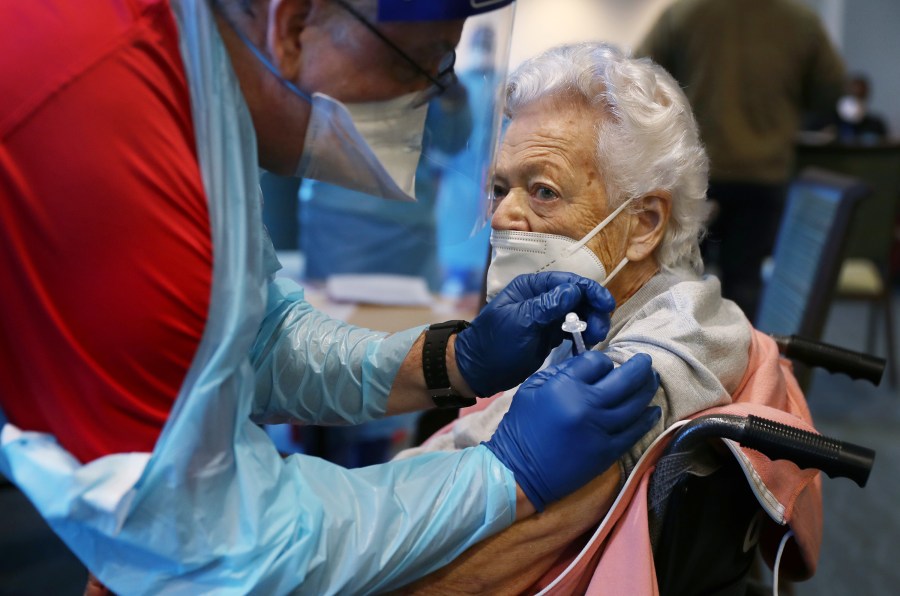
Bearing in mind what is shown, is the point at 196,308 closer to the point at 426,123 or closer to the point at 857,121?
the point at 426,123

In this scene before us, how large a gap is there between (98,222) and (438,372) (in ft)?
1.93

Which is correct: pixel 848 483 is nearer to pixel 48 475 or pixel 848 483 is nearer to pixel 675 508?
pixel 675 508

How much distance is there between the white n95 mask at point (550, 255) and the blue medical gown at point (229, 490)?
40 centimetres

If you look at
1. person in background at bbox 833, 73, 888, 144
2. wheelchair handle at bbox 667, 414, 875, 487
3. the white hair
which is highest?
the white hair

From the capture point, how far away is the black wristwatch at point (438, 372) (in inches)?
49.2

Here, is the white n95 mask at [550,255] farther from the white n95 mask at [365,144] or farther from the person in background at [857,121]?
the person in background at [857,121]

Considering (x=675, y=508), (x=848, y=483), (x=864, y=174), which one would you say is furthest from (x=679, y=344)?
(x=864, y=174)

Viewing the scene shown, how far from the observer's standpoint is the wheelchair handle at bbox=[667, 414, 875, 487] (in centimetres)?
94

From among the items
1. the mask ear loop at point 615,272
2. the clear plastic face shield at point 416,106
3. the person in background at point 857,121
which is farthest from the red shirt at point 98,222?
the person in background at point 857,121

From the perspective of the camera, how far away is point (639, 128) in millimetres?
1255

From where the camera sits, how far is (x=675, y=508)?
3.37 ft

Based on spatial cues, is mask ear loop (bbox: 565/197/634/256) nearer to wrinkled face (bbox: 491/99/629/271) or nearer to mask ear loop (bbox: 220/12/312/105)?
wrinkled face (bbox: 491/99/629/271)

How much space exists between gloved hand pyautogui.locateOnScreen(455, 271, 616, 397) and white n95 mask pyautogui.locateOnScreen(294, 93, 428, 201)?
10.0 inches

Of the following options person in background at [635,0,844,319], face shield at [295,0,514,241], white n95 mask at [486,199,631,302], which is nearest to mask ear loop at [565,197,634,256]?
white n95 mask at [486,199,631,302]
